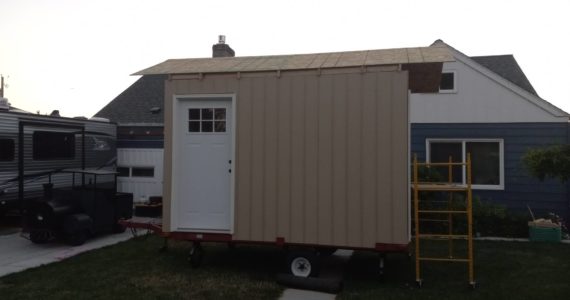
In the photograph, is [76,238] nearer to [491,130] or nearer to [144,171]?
[144,171]

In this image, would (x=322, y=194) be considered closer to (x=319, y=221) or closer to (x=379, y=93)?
(x=319, y=221)

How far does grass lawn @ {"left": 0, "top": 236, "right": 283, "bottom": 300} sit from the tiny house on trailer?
2.02ft

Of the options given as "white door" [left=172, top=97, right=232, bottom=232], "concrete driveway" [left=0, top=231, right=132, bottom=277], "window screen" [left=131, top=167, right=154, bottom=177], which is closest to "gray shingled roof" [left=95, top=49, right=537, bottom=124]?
"window screen" [left=131, top=167, right=154, bottom=177]

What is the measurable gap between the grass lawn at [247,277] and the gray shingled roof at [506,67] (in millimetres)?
6334

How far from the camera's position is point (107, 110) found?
19.8 meters

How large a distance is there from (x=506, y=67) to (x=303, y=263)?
11461mm

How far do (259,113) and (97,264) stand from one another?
13.1ft

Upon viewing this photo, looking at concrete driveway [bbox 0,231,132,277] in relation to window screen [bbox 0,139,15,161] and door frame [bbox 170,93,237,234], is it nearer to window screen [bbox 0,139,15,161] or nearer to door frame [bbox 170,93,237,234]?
window screen [bbox 0,139,15,161]

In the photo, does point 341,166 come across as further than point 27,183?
No

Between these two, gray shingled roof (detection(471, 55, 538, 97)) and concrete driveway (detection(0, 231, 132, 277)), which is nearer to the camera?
concrete driveway (detection(0, 231, 132, 277))

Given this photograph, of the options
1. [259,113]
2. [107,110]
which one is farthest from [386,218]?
[107,110]

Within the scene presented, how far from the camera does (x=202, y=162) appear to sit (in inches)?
321

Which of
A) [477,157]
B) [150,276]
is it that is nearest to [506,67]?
[477,157]

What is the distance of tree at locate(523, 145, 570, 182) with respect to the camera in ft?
24.6
